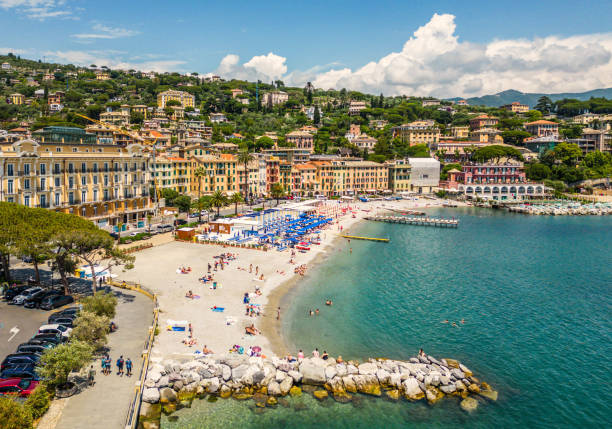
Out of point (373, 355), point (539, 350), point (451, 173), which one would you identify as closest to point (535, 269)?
point (539, 350)

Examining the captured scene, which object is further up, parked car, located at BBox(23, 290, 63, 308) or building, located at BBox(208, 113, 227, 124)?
building, located at BBox(208, 113, 227, 124)

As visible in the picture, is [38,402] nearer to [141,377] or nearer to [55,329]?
Result: [141,377]

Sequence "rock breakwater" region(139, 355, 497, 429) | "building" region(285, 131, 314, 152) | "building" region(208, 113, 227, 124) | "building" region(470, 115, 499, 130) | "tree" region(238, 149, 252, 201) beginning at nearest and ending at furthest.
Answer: "rock breakwater" region(139, 355, 497, 429), "tree" region(238, 149, 252, 201), "building" region(285, 131, 314, 152), "building" region(470, 115, 499, 130), "building" region(208, 113, 227, 124)

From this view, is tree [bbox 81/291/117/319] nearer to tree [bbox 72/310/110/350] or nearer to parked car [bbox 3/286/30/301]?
tree [bbox 72/310/110/350]

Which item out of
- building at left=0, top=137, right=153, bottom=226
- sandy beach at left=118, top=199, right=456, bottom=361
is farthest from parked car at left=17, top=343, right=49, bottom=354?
building at left=0, top=137, right=153, bottom=226

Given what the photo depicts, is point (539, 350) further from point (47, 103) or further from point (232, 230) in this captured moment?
point (47, 103)

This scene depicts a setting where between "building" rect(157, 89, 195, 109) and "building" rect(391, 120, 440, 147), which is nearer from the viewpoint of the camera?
"building" rect(391, 120, 440, 147)

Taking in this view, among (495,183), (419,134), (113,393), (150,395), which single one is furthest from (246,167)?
(419,134)
